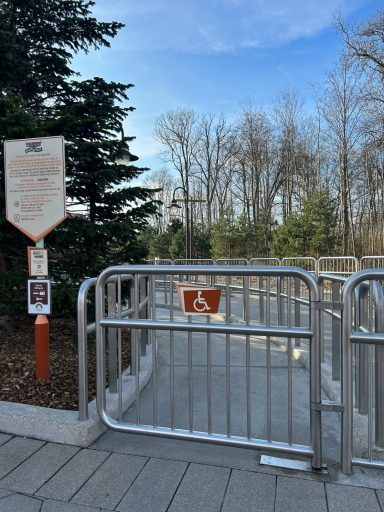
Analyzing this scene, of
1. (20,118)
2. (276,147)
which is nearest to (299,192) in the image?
(276,147)

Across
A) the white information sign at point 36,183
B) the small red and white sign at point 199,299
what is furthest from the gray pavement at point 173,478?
the white information sign at point 36,183

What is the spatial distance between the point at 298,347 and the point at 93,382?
2832 mm

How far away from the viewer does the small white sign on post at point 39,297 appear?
396cm

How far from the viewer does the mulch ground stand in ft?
11.8

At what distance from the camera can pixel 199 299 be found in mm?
2846

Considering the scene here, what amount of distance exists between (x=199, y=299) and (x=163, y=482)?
117 cm

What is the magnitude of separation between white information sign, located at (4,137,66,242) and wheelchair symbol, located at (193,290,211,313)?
6.14ft

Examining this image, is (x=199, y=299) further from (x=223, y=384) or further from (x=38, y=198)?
(x=38, y=198)

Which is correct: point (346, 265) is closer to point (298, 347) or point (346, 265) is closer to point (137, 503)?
point (298, 347)

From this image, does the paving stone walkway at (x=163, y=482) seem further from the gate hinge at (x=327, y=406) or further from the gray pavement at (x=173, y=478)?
the gate hinge at (x=327, y=406)

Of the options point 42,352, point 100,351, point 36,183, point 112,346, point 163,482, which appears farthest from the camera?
point 36,183

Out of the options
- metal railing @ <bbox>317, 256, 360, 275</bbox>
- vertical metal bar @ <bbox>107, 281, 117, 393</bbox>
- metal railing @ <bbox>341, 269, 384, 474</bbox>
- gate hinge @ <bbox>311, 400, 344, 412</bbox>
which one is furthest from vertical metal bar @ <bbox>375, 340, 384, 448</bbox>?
metal railing @ <bbox>317, 256, 360, 275</bbox>

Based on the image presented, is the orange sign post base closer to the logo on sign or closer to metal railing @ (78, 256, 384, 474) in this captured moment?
metal railing @ (78, 256, 384, 474)

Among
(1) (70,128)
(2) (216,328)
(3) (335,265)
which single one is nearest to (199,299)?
(2) (216,328)
